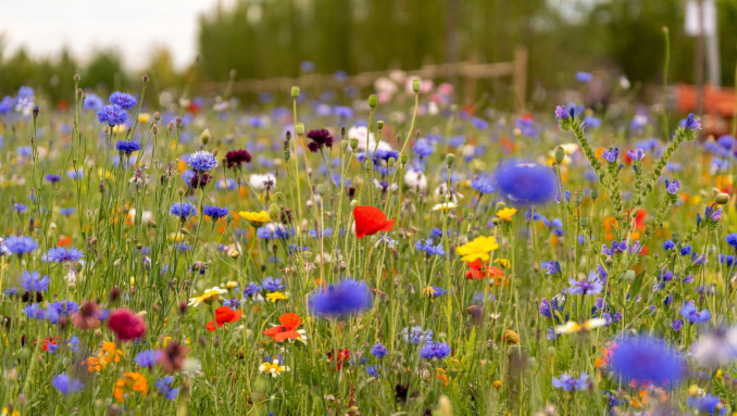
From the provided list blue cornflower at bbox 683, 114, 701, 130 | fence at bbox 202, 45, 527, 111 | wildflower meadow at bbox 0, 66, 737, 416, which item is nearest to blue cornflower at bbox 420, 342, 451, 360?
wildflower meadow at bbox 0, 66, 737, 416

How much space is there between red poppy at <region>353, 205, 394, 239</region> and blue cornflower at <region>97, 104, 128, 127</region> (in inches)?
Result: 30.0

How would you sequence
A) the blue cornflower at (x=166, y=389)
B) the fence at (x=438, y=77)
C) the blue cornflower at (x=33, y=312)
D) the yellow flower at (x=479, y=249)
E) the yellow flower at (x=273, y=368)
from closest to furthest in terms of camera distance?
the blue cornflower at (x=33, y=312) → the blue cornflower at (x=166, y=389) → the yellow flower at (x=479, y=249) → the yellow flower at (x=273, y=368) → the fence at (x=438, y=77)

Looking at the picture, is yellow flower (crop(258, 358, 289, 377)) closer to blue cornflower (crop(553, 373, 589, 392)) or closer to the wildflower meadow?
the wildflower meadow

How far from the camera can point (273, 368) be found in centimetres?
145

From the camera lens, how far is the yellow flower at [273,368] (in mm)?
1433

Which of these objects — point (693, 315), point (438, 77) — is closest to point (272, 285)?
point (693, 315)

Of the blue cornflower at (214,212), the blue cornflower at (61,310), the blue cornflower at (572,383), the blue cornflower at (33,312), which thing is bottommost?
the blue cornflower at (572,383)

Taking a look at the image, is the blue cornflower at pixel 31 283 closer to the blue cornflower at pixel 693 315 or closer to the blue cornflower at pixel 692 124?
the blue cornflower at pixel 693 315

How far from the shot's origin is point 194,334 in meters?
1.62

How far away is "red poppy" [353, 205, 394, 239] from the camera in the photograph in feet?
4.45

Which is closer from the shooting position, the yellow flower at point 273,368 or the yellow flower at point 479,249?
the yellow flower at point 479,249

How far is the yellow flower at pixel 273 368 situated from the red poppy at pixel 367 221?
1.22 ft

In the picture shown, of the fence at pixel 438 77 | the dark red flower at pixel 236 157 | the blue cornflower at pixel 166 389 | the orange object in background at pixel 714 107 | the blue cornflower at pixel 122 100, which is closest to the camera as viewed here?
the blue cornflower at pixel 166 389

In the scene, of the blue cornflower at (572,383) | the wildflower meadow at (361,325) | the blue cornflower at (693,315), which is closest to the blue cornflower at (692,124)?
the wildflower meadow at (361,325)
